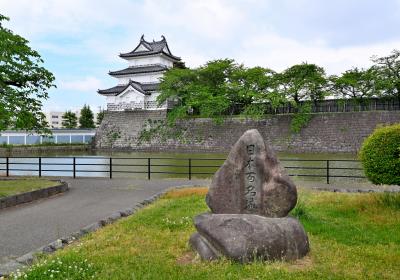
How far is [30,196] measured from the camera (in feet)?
34.1

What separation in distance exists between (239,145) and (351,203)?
4.43 meters

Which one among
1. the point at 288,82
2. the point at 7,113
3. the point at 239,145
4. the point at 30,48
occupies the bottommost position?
the point at 239,145

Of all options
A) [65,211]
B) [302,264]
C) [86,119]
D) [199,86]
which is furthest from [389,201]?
[86,119]

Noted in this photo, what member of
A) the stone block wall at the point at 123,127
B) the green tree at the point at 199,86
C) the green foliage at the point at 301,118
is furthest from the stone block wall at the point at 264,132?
the green tree at the point at 199,86

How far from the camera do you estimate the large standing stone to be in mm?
5082

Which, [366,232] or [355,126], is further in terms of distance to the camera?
[355,126]

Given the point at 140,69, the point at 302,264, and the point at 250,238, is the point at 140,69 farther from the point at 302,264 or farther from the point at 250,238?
the point at 302,264

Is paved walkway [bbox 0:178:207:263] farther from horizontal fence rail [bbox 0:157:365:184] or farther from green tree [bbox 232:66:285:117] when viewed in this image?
green tree [bbox 232:66:285:117]

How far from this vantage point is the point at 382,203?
809cm

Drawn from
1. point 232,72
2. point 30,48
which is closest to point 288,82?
point 232,72

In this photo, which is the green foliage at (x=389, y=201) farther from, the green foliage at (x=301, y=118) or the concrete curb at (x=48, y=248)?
the green foliage at (x=301, y=118)

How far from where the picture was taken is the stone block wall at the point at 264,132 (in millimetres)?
36781

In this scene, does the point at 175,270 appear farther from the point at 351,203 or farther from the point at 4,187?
the point at 4,187

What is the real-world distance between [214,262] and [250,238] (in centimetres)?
50
